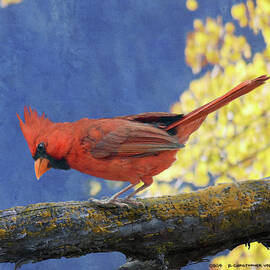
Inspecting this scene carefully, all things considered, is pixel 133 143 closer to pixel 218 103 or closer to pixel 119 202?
pixel 119 202

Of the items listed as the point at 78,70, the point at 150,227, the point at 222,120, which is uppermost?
the point at 78,70

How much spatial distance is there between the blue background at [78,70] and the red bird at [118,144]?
0.43 meters

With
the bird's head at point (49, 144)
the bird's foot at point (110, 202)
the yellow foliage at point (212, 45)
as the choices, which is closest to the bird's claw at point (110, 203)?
the bird's foot at point (110, 202)

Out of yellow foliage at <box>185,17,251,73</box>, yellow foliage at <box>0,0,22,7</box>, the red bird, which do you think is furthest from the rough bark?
yellow foliage at <box>0,0,22,7</box>

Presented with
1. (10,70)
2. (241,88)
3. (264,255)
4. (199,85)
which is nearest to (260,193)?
(241,88)

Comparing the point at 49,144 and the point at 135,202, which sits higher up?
the point at 49,144

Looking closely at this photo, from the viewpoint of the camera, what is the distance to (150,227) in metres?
1.44

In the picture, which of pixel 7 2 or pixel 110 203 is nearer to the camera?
pixel 110 203

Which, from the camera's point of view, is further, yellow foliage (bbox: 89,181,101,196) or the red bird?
yellow foliage (bbox: 89,181,101,196)

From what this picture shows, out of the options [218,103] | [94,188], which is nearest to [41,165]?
[94,188]

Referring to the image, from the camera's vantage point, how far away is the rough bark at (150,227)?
4.26ft

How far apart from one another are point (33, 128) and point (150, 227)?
2.23ft

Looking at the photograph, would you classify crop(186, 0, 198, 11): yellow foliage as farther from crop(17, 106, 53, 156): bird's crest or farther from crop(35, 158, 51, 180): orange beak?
crop(35, 158, 51, 180): orange beak

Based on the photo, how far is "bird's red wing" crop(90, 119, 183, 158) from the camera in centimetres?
158
